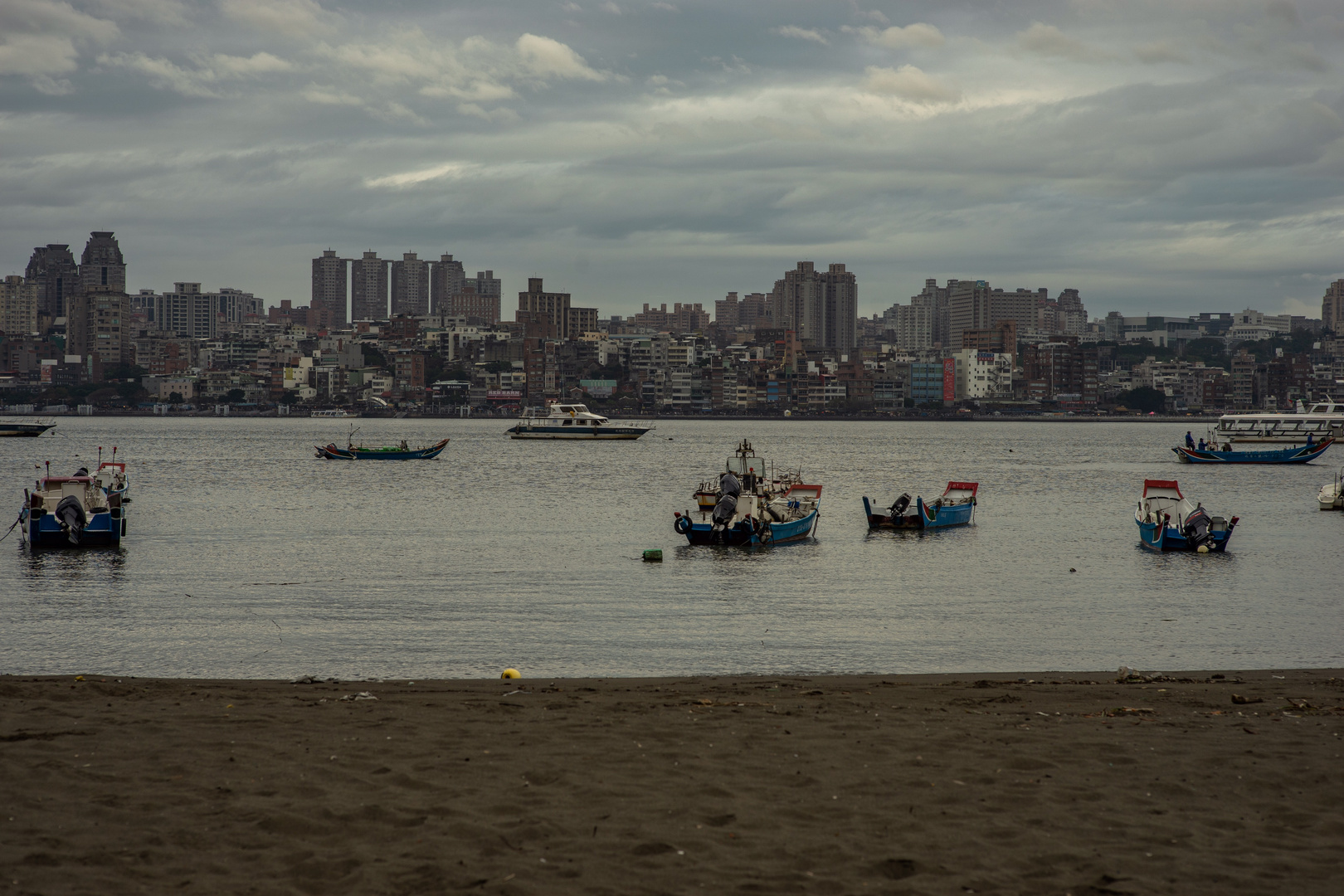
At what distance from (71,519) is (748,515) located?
69.5 feet

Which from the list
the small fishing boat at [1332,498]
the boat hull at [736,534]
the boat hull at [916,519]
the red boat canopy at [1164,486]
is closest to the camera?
the boat hull at [736,534]

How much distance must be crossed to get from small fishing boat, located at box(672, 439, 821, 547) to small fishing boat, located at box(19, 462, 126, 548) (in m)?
17.9

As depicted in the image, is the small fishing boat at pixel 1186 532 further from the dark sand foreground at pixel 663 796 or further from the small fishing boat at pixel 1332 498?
the dark sand foreground at pixel 663 796

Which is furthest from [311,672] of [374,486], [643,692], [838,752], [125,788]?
[374,486]

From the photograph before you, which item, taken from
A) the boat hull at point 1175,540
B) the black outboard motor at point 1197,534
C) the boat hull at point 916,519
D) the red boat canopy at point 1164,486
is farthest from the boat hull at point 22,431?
the black outboard motor at point 1197,534

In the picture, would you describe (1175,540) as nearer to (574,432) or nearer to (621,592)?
(621,592)

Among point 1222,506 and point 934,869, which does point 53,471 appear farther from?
point 934,869

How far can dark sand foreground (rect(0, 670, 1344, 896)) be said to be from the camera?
25.8 feet

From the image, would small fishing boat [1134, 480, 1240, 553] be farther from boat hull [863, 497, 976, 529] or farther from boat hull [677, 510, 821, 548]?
boat hull [677, 510, 821, 548]

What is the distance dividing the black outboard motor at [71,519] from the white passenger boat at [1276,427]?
398 feet

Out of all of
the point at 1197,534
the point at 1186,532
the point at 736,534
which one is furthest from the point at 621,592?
the point at 1197,534

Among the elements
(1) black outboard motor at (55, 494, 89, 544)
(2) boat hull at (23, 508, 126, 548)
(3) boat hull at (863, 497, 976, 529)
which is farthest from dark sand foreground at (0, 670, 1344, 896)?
(3) boat hull at (863, 497, 976, 529)

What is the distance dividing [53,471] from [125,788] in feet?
274

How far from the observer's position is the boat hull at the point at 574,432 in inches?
5650
